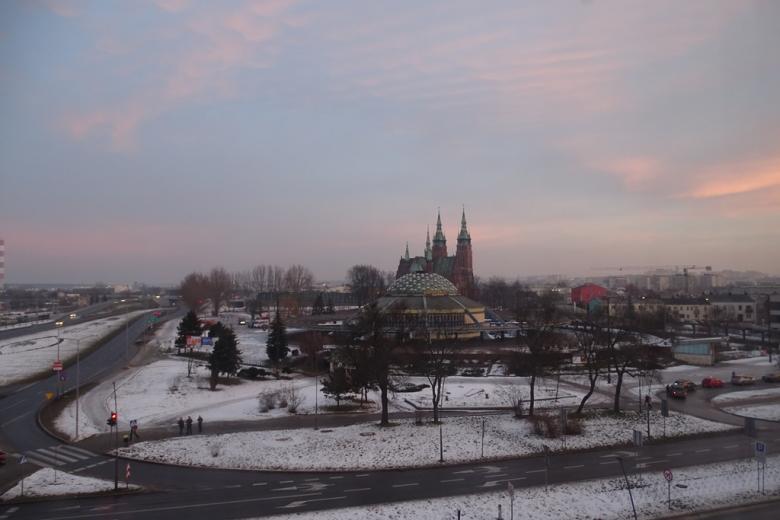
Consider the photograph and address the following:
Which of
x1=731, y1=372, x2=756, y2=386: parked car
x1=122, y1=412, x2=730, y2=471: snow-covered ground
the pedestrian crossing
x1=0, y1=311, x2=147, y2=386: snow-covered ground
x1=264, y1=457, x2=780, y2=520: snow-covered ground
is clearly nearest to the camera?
x1=264, y1=457, x2=780, y2=520: snow-covered ground

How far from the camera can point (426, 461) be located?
25578 mm

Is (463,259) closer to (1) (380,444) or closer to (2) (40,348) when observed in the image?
(2) (40,348)

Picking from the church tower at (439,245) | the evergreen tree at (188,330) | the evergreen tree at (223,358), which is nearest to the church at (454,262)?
the church tower at (439,245)

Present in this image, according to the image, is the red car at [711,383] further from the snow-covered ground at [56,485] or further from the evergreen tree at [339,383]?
the snow-covered ground at [56,485]

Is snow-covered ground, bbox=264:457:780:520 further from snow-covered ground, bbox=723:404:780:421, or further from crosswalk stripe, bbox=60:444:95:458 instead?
crosswalk stripe, bbox=60:444:95:458

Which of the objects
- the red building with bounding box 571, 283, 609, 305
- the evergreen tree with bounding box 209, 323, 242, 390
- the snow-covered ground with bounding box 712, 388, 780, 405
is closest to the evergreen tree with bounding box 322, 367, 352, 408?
the evergreen tree with bounding box 209, 323, 242, 390

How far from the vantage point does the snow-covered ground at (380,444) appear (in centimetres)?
2562

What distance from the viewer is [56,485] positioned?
2223 cm

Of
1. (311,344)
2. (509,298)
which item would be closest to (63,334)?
(311,344)

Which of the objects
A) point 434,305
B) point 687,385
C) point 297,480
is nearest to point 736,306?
point 434,305

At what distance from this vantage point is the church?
134975 millimetres

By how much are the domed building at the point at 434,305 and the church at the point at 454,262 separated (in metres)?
30.4

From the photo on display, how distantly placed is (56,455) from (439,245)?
13331 cm

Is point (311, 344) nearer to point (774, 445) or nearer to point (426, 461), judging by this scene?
point (426, 461)
